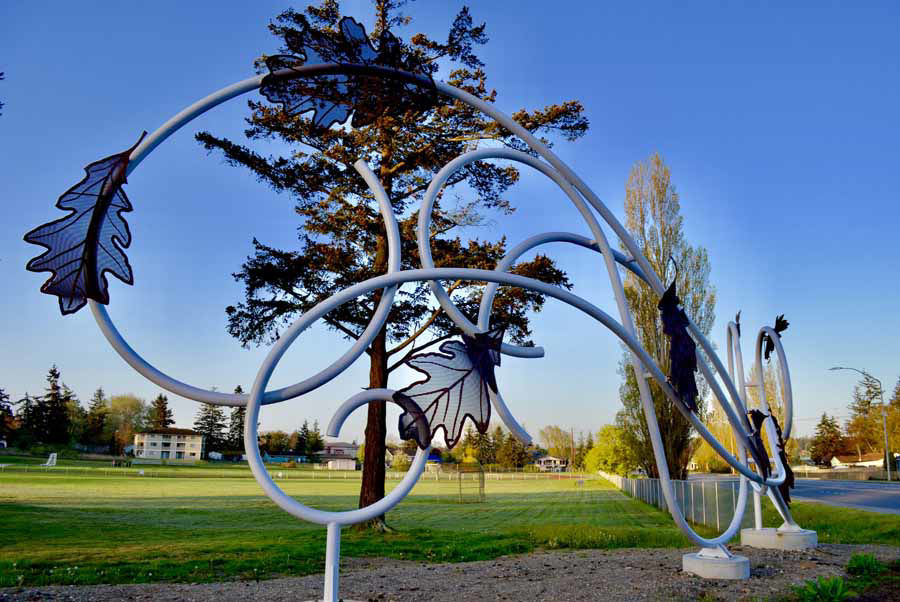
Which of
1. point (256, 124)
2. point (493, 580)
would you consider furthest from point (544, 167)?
point (256, 124)

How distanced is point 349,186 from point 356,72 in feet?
34.2

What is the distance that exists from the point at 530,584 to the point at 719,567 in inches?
82.4

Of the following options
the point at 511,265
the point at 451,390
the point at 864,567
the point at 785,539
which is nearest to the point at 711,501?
the point at 785,539

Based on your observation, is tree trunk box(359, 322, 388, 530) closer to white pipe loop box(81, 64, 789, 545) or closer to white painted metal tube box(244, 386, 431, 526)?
white pipe loop box(81, 64, 789, 545)

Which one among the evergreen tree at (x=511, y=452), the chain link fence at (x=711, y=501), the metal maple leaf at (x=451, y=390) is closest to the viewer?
the metal maple leaf at (x=451, y=390)

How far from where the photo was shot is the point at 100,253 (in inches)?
174

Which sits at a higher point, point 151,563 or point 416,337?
point 416,337

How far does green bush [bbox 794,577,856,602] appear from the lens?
6.06 m

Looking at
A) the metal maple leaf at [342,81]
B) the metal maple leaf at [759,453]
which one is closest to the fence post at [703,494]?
the metal maple leaf at [759,453]

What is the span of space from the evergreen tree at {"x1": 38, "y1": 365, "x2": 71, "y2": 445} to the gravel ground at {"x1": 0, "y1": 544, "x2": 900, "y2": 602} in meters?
68.5

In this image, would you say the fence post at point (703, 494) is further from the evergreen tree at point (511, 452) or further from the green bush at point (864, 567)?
the evergreen tree at point (511, 452)

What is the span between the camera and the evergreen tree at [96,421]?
77000 mm

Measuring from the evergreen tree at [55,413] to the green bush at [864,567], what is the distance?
72.9 metres

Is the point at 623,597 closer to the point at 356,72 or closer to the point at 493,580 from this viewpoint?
the point at 493,580
